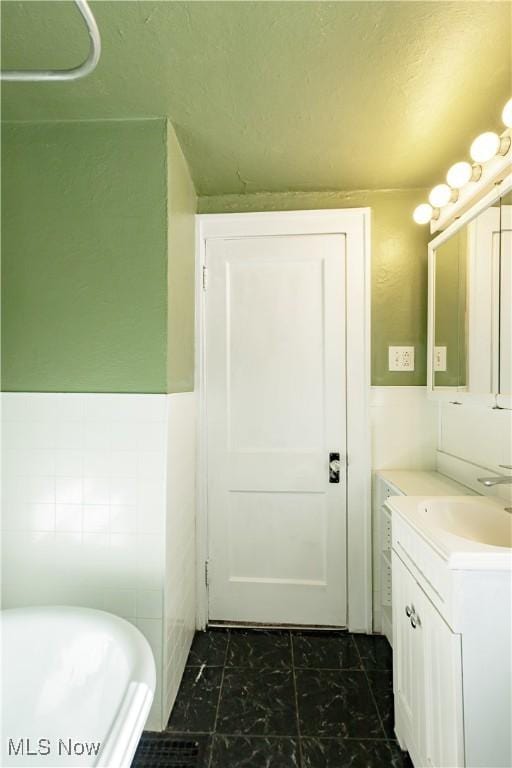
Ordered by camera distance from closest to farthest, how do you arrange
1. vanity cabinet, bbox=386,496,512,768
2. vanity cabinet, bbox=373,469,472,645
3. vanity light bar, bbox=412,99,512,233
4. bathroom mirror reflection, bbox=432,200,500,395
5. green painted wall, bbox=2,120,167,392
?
vanity cabinet, bbox=386,496,512,768 < vanity light bar, bbox=412,99,512,233 < bathroom mirror reflection, bbox=432,200,500,395 < green painted wall, bbox=2,120,167,392 < vanity cabinet, bbox=373,469,472,645

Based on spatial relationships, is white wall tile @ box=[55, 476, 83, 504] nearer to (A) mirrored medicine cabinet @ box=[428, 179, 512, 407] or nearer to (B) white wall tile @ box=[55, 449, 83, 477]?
(B) white wall tile @ box=[55, 449, 83, 477]

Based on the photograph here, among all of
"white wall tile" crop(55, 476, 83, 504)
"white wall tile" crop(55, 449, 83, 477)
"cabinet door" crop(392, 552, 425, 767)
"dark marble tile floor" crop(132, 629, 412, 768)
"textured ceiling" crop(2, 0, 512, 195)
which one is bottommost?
"dark marble tile floor" crop(132, 629, 412, 768)

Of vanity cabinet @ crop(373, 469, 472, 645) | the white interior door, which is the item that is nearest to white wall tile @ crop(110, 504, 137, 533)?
the white interior door

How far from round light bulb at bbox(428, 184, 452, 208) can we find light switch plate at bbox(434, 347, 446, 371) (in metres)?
0.65

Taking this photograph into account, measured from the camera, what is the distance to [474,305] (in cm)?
149

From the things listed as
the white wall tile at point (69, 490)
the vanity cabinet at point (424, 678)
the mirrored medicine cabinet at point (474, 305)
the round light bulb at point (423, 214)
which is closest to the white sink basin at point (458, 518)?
the vanity cabinet at point (424, 678)

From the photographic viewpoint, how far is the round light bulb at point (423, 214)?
1770 mm

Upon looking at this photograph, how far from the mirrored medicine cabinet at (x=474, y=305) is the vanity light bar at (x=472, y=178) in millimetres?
61

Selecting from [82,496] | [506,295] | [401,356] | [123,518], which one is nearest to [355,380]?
[401,356]

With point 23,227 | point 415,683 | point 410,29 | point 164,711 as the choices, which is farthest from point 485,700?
point 23,227

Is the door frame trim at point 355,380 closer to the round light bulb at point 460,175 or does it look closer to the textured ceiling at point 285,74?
the textured ceiling at point 285,74

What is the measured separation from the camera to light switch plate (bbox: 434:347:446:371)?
5.73ft

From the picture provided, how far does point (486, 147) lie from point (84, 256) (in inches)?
60.3

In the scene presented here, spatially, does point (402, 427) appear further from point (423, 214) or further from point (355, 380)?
point (423, 214)
